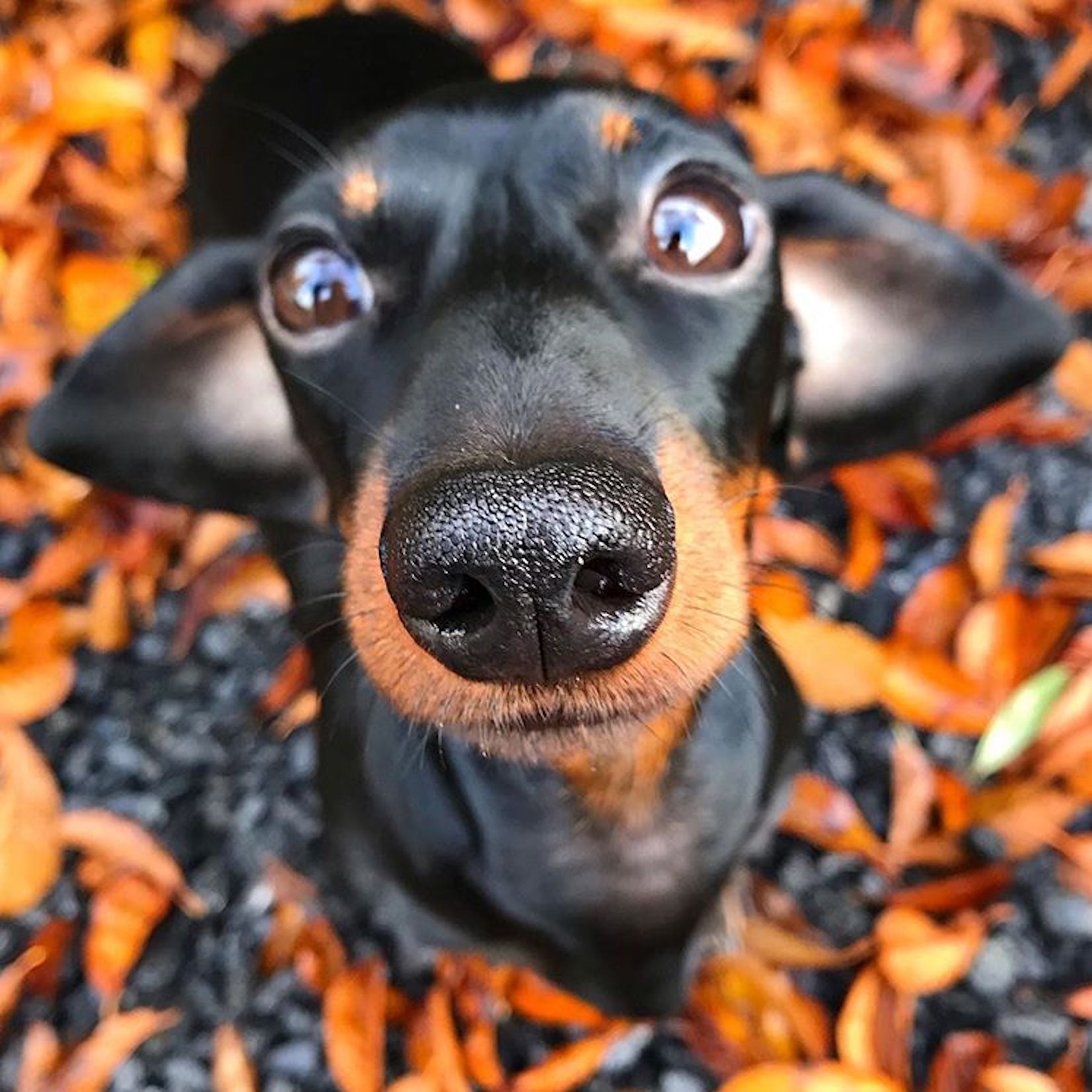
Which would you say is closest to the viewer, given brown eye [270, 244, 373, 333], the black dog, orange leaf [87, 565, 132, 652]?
the black dog

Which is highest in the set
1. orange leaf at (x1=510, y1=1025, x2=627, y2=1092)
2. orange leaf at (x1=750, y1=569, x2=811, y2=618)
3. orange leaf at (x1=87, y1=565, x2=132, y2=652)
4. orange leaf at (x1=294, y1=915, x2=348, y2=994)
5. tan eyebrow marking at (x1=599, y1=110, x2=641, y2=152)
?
tan eyebrow marking at (x1=599, y1=110, x2=641, y2=152)

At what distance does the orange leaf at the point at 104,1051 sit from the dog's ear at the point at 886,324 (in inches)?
62.6

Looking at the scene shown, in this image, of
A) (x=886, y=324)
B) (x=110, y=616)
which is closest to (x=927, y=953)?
(x=886, y=324)

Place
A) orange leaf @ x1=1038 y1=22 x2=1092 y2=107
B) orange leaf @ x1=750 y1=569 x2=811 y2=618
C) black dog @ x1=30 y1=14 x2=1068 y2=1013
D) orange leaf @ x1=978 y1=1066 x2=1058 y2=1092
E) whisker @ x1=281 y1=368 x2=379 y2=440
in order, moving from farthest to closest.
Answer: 1. orange leaf @ x1=1038 y1=22 x2=1092 y2=107
2. orange leaf @ x1=750 y1=569 x2=811 y2=618
3. orange leaf @ x1=978 y1=1066 x2=1058 y2=1092
4. whisker @ x1=281 y1=368 x2=379 y2=440
5. black dog @ x1=30 y1=14 x2=1068 y2=1013

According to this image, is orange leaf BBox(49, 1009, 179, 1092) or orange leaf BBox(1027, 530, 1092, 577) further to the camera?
orange leaf BBox(1027, 530, 1092, 577)

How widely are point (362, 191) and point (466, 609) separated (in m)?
0.68

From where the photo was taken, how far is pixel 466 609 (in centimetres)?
127

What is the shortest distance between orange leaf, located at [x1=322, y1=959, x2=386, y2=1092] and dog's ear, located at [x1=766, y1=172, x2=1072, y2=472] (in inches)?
49.3

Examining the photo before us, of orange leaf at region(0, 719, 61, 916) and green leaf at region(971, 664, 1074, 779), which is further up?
green leaf at region(971, 664, 1074, 779)

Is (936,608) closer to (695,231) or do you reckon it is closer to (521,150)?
(695,231)

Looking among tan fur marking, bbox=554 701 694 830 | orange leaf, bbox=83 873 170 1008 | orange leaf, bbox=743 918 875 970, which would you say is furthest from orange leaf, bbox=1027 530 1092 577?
orange leaf, bbox=83 873 170 1008

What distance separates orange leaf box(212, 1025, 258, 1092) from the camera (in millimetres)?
2350

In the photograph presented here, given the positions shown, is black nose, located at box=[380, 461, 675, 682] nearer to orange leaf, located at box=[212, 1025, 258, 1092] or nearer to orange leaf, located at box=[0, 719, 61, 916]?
orange leaf, located at box=[212, 1025, 258, 1092]

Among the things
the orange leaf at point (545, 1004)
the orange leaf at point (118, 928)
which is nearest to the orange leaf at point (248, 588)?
the orange leaf at point (118, 928)
